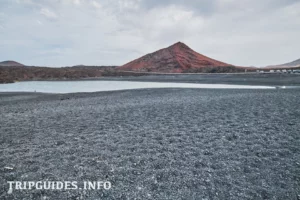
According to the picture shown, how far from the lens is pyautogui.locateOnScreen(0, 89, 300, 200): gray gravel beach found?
3.51m

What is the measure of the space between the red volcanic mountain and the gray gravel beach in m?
82.0

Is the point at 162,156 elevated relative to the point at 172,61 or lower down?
lower down

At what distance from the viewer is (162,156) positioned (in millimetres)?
4941

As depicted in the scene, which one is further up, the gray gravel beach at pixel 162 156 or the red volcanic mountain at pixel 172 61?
the red volcanic mountain at pixel 172 61

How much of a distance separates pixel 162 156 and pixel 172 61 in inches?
3741

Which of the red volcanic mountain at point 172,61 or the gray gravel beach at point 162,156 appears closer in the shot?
the gray gravel beach at point 162,156

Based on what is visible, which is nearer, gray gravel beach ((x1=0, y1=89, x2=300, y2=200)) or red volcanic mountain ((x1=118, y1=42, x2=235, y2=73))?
gray gravel beach ((x1=0, y1=89, x2=300, y2=200))

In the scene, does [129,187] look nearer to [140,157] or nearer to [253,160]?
[140,157]

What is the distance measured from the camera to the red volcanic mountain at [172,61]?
92375 mm

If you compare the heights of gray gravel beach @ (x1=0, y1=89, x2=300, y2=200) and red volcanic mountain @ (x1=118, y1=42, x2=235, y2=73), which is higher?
red volcanic mountain @ (x1=118, y1=42, x2=235, y2=73)

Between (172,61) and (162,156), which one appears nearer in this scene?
(162,156)

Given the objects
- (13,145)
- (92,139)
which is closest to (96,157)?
(92,139)

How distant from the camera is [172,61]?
97188 millimetres

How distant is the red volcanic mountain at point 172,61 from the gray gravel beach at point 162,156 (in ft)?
269
